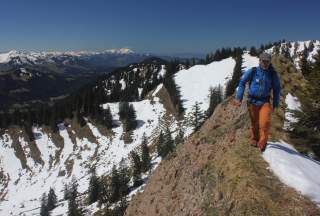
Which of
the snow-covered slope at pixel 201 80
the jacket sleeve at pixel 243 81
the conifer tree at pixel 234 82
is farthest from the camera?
the snow-covered slope at pixel 201 80

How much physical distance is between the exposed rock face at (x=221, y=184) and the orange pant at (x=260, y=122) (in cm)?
51

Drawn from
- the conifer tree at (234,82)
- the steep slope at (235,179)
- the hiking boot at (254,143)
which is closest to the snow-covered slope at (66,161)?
the conifer tree at (234,82)

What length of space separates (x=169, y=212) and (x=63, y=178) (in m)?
83.8

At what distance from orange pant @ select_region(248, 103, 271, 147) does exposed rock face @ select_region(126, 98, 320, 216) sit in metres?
0.51

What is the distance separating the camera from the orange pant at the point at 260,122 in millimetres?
11055

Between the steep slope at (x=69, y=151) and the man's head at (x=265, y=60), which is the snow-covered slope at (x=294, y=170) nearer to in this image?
the man's head at (x=265, y=60)

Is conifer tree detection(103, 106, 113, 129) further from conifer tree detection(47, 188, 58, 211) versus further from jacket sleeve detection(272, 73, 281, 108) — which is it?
jacket sleeve detection(272, 73, 281, 108)

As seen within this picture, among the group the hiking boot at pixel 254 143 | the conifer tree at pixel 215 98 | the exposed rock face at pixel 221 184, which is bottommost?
the conifer tree at pixel 215 98

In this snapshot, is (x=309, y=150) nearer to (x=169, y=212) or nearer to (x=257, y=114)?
(x=257, y=114)

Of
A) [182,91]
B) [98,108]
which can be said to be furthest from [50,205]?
[182,91]

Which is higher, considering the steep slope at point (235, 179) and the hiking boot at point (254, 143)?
the hiking boot at point (254, 143)

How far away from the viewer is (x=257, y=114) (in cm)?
1150

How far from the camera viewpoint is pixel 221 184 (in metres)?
11.6

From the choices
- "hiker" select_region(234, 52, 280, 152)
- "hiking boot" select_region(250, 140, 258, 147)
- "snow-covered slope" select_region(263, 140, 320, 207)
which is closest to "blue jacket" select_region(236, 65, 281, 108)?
"hiker" select_region(234, 52, 280, 152)
